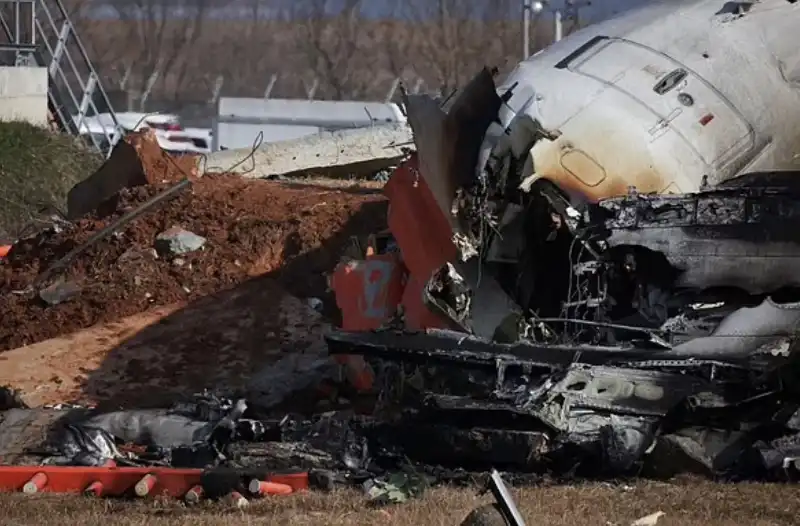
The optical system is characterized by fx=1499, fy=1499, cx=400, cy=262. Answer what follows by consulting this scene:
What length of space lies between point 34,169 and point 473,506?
57.2ft

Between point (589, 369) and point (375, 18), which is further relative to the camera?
point (375, 18)

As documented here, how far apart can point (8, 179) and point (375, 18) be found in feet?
146

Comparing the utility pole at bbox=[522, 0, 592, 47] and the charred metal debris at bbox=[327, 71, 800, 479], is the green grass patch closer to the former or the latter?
the utility pole at bbox=[522, 0, 592, 47]

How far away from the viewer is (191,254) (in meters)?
14.2

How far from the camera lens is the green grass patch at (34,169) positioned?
2183 centimetres

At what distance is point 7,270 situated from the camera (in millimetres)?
15203

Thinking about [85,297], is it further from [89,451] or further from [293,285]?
[89,451]

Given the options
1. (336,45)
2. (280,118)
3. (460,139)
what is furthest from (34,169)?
(336,45)

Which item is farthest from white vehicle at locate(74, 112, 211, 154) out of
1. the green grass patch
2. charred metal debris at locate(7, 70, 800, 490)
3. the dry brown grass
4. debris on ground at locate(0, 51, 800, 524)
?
the dry brown grass

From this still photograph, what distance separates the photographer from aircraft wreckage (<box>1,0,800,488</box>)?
7539 millimetres

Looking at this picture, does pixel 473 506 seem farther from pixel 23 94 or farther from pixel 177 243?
pixel 23 94

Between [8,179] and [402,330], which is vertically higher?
[402,330]

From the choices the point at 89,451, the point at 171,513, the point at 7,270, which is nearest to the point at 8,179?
the point at 7,270

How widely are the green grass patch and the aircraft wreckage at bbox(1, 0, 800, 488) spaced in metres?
11.5
